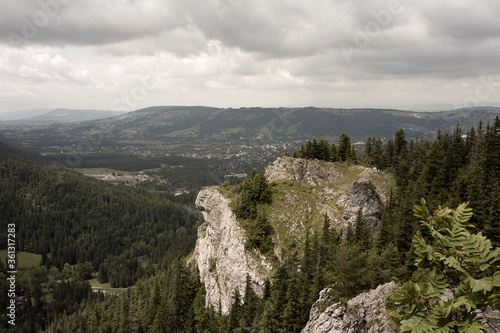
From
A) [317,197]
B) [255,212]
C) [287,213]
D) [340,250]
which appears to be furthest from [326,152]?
[340,250]

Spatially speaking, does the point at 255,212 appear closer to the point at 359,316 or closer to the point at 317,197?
the point at 317,197

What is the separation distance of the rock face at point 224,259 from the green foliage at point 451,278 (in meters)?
41.9

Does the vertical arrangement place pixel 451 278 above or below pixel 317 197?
above

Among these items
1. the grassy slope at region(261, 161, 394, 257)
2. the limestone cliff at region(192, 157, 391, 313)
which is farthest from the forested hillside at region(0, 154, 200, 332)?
the grassy slope at region(261, 161, 394, 257)

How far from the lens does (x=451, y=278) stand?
6.75 meters

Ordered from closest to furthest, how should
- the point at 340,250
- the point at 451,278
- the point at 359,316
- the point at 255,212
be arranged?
the point at 451,278, the point at 359,316, the point at 340,250, the point at 255,212

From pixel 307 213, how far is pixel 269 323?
22982 millimetres

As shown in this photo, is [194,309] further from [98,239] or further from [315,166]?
[98,239]

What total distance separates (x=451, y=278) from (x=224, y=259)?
50.5 m

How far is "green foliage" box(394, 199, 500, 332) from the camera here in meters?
5.77

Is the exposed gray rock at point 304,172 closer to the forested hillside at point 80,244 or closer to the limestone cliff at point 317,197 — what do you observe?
the limestone cliff at point 317,197

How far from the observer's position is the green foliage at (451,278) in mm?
5773

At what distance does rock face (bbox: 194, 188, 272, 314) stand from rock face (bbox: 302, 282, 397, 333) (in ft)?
70.4

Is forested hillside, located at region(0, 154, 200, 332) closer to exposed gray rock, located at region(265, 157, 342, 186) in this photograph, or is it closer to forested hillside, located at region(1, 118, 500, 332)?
forested hillside, located at region(1, 118, 500, 332)
